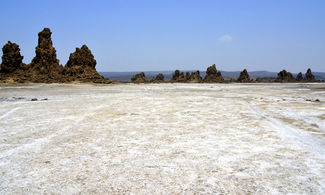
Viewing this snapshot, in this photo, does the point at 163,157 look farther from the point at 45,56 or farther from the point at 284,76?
the point at 284,76

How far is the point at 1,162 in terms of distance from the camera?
4105mm

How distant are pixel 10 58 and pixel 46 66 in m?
4.88

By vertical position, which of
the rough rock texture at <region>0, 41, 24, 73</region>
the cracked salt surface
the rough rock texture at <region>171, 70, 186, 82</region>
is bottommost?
the cracked salt surface

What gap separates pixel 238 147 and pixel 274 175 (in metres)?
1.38

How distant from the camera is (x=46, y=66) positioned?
39875mm

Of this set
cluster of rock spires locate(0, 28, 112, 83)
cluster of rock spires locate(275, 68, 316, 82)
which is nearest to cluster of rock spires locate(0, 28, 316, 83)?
cluster of rock spires locate(0, 28, 112, 83)

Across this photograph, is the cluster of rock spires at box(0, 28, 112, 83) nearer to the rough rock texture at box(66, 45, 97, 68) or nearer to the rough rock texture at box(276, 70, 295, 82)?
the rough rock texture at box(66, 45, 97, 68)

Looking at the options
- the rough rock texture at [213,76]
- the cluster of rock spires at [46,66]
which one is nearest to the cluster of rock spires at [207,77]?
the rough rock texture at [213,76]

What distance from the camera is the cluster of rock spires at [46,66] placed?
123 feet

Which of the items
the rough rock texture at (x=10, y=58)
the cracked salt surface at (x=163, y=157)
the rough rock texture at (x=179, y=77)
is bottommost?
the cracked salt surface at (x=163, y=157)

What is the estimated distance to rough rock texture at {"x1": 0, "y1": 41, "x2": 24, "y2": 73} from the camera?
37.2m

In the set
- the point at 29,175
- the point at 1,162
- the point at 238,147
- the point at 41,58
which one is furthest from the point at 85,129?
the point at 41,58

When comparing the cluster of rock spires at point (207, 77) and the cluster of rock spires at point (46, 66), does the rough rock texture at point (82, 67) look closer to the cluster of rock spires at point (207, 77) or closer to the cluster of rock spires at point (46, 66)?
the cluster of rock spires at point (46, 66)

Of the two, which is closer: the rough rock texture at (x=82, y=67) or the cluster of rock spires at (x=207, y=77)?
the rough rock texture at (x=82, y=67)
